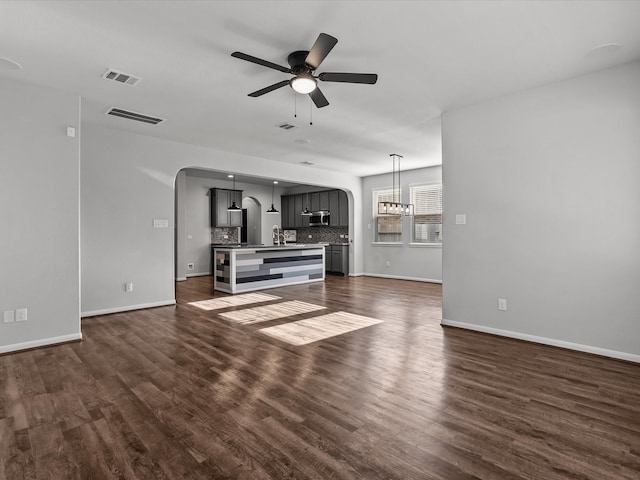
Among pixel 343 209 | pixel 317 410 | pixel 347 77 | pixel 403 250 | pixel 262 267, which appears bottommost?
pixel 317 410

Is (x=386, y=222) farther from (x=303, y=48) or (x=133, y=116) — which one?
(x=303, y=48)

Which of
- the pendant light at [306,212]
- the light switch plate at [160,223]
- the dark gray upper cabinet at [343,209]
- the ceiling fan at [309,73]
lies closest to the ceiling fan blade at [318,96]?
the ceiling fan at [309,73]

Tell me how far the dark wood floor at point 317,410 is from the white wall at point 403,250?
4655 millimetres

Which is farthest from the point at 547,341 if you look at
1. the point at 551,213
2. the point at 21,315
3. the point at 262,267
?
the point at 21,315

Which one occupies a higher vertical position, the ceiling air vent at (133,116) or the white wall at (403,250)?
the ceiling air vent at (133,116)

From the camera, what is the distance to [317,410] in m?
2.34

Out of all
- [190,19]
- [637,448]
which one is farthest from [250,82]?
[637,448]

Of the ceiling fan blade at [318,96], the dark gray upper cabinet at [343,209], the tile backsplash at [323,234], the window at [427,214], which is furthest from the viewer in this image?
the tile backsplash at [323,234]

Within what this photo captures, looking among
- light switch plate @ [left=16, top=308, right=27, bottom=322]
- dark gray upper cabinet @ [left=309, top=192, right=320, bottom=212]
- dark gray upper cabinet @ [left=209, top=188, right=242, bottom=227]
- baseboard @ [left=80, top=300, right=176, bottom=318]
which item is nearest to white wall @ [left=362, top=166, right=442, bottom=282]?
dark gray upper cabinet @ [left=309, top=192, right=320, bottom=212]

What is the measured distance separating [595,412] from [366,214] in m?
7.78

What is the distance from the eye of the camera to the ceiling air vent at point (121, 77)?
3475mm

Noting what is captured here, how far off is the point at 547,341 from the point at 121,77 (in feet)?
17.6

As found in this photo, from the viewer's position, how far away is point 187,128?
17.2 feet

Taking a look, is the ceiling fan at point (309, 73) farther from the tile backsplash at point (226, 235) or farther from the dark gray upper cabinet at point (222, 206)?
the tile backsplash at point (226, 235)
